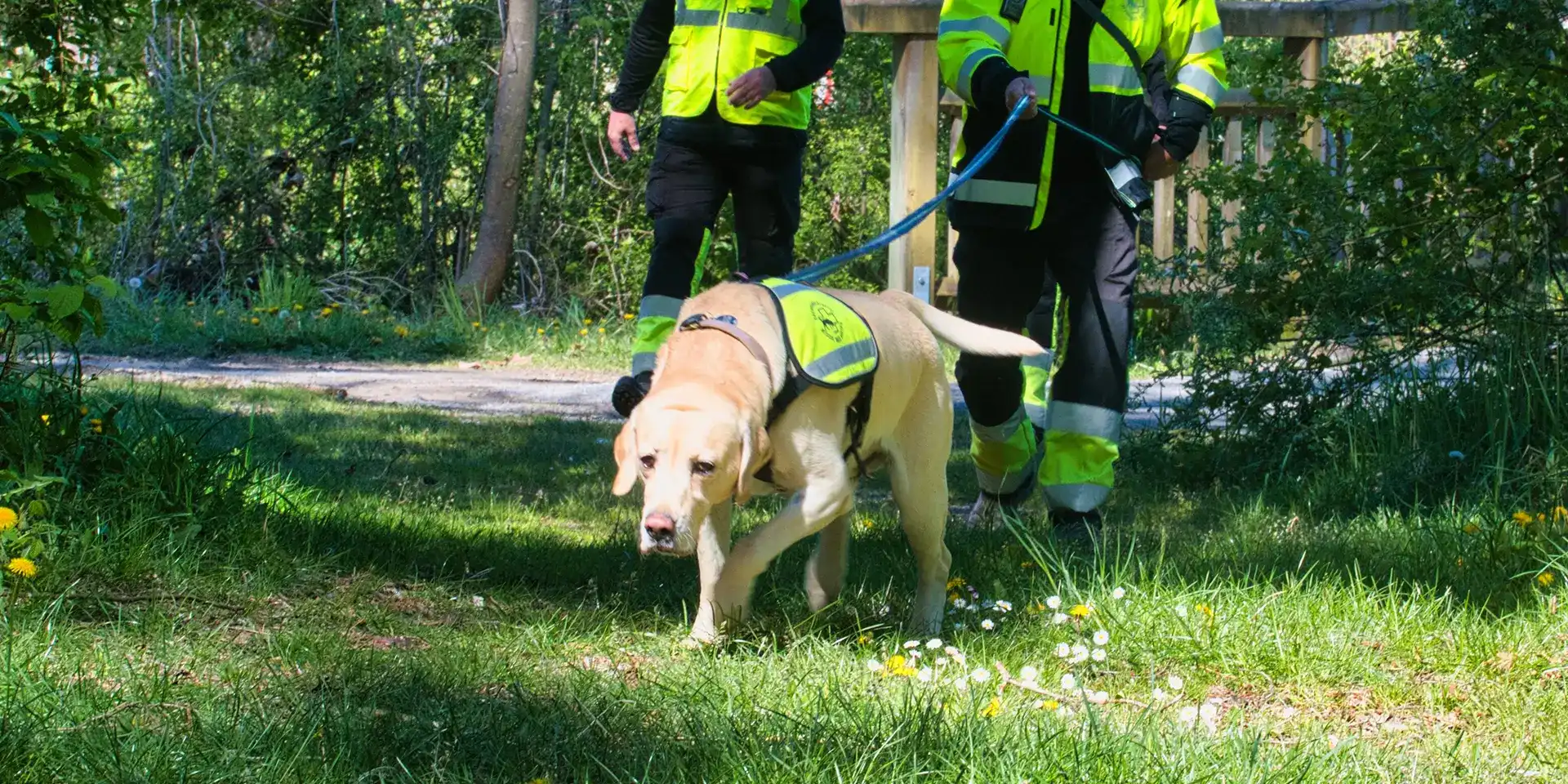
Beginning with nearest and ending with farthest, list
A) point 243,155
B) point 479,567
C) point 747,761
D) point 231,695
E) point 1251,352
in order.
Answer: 1. point 747,761
2. point 231,695
3. point 479,567
4. point 1251,352
5. point 243,155

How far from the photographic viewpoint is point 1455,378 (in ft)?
17.2

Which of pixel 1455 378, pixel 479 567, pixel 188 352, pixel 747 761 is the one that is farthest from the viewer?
pixel 188 352

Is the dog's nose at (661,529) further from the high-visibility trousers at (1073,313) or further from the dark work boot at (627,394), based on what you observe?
the high-visibility trousers at (1073,313)

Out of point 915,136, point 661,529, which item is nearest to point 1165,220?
point 915,136

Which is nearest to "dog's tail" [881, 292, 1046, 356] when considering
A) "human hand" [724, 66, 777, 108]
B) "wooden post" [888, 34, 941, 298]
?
"human hand" [724, 66, 777, 108]

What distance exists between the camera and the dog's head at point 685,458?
296 cm

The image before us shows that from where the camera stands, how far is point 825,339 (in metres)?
3.32

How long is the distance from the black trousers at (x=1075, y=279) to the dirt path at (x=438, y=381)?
98.7 inches

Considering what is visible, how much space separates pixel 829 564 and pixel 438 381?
5.98 metres

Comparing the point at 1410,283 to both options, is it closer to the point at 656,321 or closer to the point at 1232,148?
the point at 656,321

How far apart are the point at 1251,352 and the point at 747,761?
3.88m

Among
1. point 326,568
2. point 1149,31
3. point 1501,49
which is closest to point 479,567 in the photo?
point 326,568

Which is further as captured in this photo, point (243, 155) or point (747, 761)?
point (243, 155)

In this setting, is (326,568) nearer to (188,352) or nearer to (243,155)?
(188,352)
